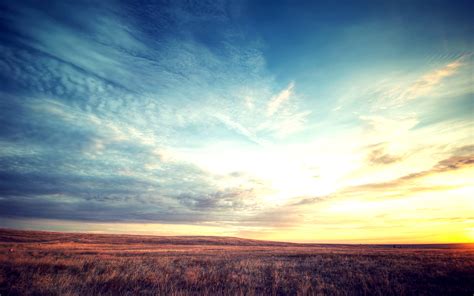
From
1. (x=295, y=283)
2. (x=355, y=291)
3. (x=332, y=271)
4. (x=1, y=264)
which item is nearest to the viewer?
(x=355, y=291)

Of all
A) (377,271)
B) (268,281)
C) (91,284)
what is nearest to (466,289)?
(377,271)

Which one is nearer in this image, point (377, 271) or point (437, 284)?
point (437, 284)

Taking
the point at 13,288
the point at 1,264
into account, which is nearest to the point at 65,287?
the point at 13,288

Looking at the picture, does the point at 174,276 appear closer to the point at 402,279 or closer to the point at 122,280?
the point at 122,280

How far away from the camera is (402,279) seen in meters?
13.5

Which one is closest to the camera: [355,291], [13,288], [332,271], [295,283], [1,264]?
[13,288]

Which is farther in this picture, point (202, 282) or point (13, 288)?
point (202, 282)

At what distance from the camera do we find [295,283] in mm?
12711

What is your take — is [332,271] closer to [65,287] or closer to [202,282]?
[202,282]

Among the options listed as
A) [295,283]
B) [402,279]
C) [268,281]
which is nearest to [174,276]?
[268,281]

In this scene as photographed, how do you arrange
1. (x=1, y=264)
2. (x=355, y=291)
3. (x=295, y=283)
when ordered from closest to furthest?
1. (x=355, y=291)
2. (x=295, y=283)
3. (x=1, y=264)

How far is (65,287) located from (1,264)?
717 centimetres

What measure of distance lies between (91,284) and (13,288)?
2764 millimetres

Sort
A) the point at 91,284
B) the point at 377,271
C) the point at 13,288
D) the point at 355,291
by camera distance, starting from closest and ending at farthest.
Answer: the point at 13,288 < the point at 91,284 < the point at 355,291 < the point at 377,271
